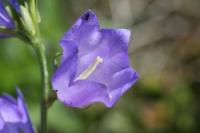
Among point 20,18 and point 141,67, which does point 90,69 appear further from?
point 141,67

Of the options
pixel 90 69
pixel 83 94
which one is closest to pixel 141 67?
pixel 90 69

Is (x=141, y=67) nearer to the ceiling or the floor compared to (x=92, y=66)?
nearer to the floor

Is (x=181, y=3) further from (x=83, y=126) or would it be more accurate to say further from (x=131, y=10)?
(x=83, y=126)

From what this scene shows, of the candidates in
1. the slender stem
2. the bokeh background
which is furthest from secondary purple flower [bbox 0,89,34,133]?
the bokeh background

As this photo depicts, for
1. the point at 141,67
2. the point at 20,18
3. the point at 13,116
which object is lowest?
the point at 141,67

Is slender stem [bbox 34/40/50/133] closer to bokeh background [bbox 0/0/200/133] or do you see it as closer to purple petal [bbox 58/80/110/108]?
purple petal [bbox 58/80/110/108]

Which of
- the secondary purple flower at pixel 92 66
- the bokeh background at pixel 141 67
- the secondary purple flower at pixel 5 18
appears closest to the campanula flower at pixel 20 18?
the secondary purple flower at pixel 5 18

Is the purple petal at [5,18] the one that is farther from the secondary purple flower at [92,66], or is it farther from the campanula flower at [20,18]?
the secondary purple flower at [92,66]
